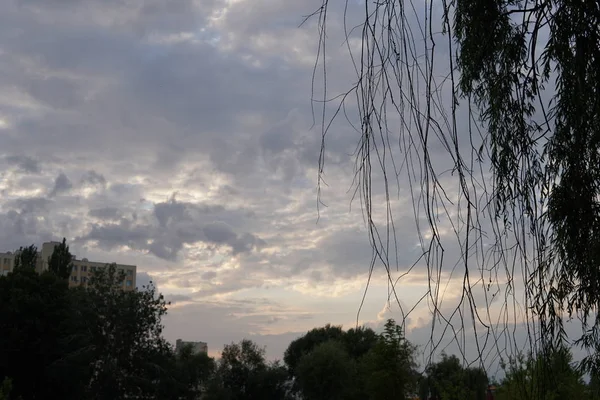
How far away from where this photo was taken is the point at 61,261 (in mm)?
42438

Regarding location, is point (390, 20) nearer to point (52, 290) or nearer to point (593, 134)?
point (593, 134)

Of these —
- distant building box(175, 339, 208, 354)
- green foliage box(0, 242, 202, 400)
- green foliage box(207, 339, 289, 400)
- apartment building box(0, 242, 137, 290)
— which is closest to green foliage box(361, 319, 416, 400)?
green foliage box(0, 242, 202, 400)

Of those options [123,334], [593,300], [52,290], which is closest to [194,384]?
[123,334]

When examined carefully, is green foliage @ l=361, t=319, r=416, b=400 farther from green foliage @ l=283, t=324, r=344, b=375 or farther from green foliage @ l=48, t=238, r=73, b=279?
green foliage @ l=283, t=324, r=344, b=375

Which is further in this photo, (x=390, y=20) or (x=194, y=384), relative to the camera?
(x=194, y=384)

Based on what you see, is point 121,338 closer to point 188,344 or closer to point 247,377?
point 247,377

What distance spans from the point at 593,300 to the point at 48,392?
3207 centimetres

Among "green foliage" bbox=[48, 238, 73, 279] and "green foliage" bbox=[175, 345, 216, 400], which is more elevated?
"green foliage" bbox=[48, 238, 73, 279]

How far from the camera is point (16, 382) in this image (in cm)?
3070

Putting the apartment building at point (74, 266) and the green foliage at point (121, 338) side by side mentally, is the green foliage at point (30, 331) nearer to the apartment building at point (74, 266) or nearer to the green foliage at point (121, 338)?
the green foliage at point (121, 338)

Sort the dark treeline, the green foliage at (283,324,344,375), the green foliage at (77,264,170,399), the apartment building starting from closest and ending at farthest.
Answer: the dark treeline → the green foliage at (77,264,170,399) → the green foliage at (283,324,344,375) → the apartment building

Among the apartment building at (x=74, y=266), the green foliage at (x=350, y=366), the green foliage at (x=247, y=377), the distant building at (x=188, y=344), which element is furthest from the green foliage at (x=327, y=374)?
the apartment building at (x=74, y=266)

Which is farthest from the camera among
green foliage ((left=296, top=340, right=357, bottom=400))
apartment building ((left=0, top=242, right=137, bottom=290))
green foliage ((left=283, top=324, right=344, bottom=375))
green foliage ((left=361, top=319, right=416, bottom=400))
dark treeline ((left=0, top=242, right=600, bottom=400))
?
apartment building ((left=0, top=242, right=137, bottom=290))

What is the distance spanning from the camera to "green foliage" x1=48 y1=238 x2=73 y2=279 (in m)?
41.8
